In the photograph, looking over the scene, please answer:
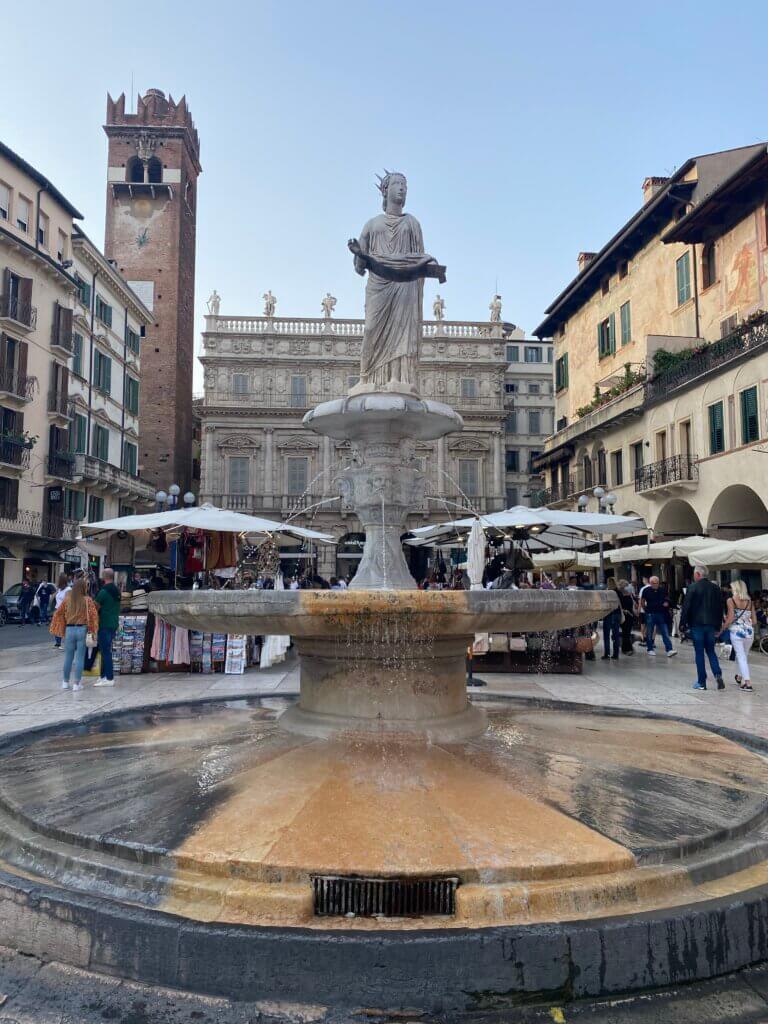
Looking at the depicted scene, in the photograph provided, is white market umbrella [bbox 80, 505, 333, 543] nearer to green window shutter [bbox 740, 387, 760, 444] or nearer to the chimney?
green window shutter [bbox 740, 387, 760, 444]

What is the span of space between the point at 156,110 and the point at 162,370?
1877 centimetres

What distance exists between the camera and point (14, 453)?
99.0ft

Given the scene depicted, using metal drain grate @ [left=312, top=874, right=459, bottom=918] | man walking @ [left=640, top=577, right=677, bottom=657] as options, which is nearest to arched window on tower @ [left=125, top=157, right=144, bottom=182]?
man walking @ [left=640, top=577, right=677, bottom=657]

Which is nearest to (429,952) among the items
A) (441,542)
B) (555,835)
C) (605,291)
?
(555,835)

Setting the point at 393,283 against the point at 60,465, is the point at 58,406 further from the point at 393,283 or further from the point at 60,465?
the point at 393,283

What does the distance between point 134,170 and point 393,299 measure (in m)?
49.6

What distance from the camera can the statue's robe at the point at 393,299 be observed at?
8875mm

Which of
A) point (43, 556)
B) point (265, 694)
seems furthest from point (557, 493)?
point (265, 694)

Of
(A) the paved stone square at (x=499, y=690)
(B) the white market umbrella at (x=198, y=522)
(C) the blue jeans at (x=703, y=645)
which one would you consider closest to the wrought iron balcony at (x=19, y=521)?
(A) the paved stone square at (x=499, y=690)

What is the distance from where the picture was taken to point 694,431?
2477 cm

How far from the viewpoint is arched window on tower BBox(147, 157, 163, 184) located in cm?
5109

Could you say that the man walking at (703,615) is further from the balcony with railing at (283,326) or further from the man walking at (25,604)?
the balcony with railing at (283,326)

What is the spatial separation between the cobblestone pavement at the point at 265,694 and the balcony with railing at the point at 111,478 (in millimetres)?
13161

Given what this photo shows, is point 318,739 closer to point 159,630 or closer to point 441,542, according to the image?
point 159,630
